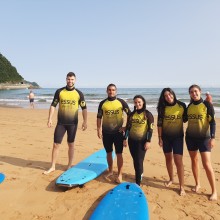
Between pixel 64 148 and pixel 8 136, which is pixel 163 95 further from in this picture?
pixel 8 136

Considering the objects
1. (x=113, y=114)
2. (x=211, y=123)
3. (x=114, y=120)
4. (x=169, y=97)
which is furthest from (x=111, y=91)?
(x=211, y=123)

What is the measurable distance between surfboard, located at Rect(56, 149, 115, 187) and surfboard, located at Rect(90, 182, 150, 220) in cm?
78

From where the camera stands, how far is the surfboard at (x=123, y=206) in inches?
128

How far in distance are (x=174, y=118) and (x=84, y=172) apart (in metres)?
2.06

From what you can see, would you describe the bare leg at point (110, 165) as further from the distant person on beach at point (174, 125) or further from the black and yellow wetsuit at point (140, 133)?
the distant person on beach at point (174, 125)

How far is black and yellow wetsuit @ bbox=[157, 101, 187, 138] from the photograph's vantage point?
427 cm

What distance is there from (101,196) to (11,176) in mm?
2019

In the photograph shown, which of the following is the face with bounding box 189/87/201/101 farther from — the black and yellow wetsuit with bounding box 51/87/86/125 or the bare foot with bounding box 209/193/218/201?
the black and yellow wetsuit with bounding box 51/87/86/125

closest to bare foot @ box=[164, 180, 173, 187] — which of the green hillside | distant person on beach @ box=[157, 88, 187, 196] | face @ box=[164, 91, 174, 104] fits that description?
distant person on beach @ box=[157, 88, 187, 196]

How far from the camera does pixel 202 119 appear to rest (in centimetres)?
405

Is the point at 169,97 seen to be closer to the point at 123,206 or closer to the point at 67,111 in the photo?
the point at 123,206

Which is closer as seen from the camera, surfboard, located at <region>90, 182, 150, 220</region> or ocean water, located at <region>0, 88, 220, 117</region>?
surfboard, located at <region>90, 182, 150, 220</region>

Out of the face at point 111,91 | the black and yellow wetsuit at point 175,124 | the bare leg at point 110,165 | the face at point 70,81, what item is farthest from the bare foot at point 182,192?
the face at point 70,81

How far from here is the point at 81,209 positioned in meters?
3.67
